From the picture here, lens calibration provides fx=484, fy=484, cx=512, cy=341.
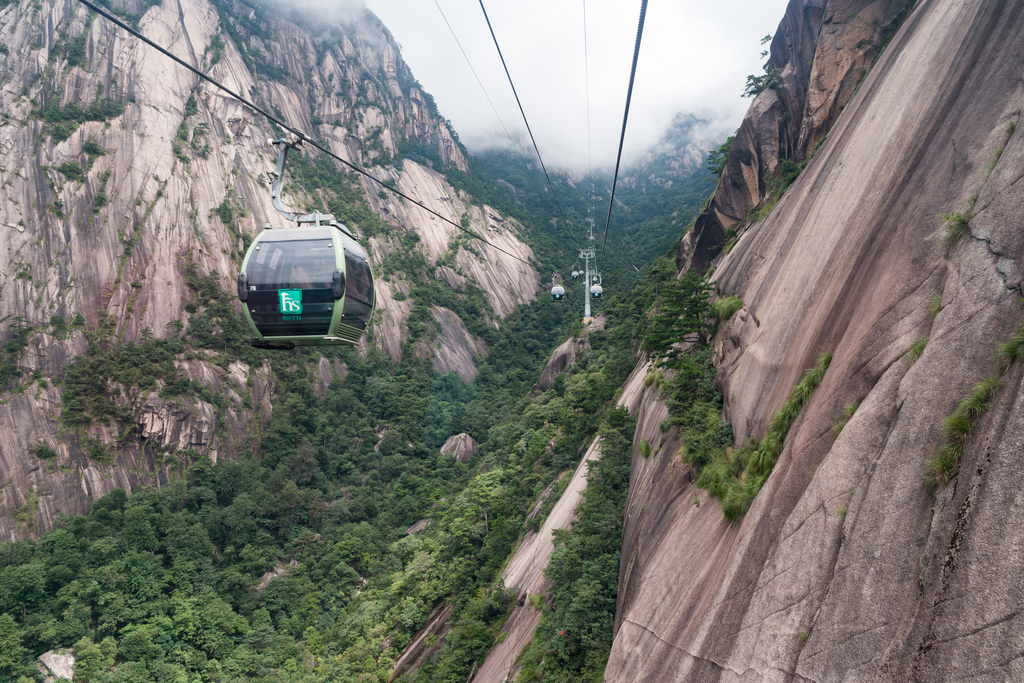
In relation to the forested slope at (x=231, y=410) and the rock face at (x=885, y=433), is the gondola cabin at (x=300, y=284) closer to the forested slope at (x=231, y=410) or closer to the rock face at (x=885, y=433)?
the rock face at (x=885, y=433)

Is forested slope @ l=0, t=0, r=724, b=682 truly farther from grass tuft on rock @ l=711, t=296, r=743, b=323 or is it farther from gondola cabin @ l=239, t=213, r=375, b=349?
gondola cabin @ l=239, t=213, r=375, b=349

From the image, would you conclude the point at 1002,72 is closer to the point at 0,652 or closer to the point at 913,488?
the point at 913,488

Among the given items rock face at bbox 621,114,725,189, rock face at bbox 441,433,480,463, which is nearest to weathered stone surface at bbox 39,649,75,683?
rock face at bbox 441,433,480,463

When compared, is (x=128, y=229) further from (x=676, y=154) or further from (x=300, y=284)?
(x=676, y=154)

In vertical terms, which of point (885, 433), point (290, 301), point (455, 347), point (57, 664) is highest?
point (290, 301)

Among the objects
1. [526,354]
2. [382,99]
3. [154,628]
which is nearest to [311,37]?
[382,99]

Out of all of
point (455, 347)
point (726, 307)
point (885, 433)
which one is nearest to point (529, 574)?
point (726, 307)
